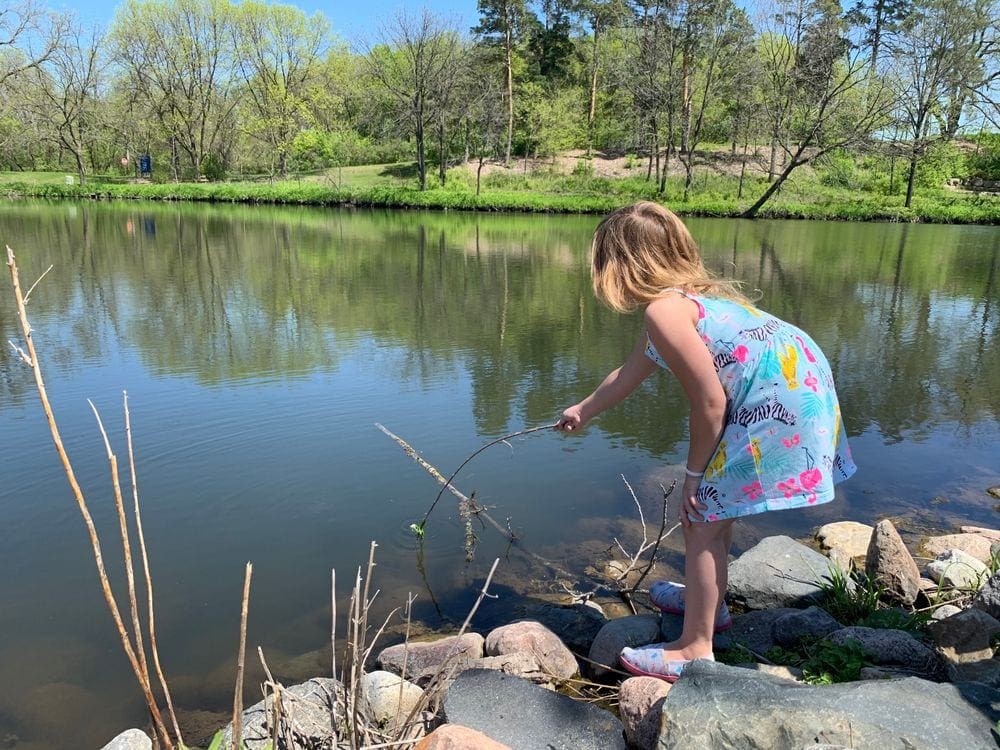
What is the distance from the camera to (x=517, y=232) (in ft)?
86.2

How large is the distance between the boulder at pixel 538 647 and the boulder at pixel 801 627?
92 centimetres

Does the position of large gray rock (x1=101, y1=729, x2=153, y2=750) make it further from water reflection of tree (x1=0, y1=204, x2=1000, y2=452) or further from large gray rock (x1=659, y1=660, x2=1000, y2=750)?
water reflection of tree (x1=0, y1=204, x2=1000, y2=452)

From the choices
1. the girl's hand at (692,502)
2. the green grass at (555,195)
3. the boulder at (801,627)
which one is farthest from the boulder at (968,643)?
the green grass at (555,195)

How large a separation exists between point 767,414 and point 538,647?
1.43 meters

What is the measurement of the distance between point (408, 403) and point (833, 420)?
4.89 meters

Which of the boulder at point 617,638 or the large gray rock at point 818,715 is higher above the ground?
the large gray rock at point 818,715

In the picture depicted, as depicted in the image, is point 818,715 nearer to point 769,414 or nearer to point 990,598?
point 769,414

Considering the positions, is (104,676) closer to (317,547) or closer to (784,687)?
(317,547)

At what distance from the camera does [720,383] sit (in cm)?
262

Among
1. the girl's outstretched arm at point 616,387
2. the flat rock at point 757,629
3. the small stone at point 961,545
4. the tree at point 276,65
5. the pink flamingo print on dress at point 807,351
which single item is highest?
the tree at point 276,65

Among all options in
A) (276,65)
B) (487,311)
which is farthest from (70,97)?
(487,311)

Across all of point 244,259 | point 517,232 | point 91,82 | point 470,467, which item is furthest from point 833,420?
point 91,82

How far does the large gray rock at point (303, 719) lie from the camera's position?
2.50 meters

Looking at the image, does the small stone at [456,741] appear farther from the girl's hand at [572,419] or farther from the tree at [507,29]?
the tree at [507,29]
